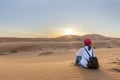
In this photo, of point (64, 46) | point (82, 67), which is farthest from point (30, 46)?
point (82, 67)

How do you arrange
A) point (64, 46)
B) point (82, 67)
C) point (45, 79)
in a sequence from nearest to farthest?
point (45, 79), point (82, 67), point (64, 46)

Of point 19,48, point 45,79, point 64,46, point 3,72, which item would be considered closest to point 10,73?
point 3,72

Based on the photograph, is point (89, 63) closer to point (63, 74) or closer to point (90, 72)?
point (90, 72)

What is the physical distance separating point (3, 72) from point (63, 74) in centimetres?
221

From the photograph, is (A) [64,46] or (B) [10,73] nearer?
(B) [10,73]

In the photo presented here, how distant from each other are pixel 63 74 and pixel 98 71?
142cm

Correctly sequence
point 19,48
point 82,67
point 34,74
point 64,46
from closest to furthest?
1. point 34,74
2. point 82,67
3. point 19,48
4. point 64,46

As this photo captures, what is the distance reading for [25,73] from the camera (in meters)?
10.7

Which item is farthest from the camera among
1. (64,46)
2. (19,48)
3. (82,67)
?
(64,46)

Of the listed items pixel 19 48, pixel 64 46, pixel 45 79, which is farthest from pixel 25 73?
pixel 64 46

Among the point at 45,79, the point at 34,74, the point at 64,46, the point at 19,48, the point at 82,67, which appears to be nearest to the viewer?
the point at 45,79

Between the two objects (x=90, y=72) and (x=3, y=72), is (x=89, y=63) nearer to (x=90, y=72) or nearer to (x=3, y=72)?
(x=90, y=72)

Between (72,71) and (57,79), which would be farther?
(72,71)

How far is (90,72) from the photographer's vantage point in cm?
1082
